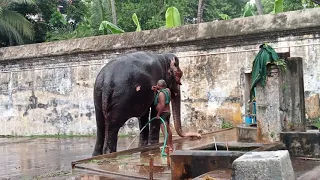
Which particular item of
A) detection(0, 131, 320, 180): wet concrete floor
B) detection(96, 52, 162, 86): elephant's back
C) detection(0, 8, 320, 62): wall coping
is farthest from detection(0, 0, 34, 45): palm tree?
detection(96, 52, 162, 86): elephant's back

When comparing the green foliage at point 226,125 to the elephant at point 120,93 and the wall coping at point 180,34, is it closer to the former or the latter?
the wall coping at point 180,34

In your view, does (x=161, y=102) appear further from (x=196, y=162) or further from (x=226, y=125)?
(x=226, y=125)

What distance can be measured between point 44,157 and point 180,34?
16.4 ft

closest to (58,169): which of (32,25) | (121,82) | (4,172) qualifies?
(4,172)

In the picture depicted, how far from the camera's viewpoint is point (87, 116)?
13.2 metres

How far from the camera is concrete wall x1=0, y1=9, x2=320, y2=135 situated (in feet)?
34.3

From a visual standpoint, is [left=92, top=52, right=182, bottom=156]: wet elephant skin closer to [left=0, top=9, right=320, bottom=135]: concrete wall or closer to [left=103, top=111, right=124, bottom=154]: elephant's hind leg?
[left=103, top=111, right=124, bottom=154]: elephant's hind leg

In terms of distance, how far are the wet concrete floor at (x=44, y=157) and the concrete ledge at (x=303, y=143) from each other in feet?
10.4

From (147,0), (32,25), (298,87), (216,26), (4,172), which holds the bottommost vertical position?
(4,172)

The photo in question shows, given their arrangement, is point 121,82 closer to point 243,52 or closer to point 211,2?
point 243,52

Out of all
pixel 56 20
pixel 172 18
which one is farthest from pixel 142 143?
pixel 56 20

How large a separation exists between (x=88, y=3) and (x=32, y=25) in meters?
8.94

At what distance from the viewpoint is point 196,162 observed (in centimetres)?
504

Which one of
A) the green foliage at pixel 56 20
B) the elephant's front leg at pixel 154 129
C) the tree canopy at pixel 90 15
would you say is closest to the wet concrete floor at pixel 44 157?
the elephant's front leg at pixel 154 129
